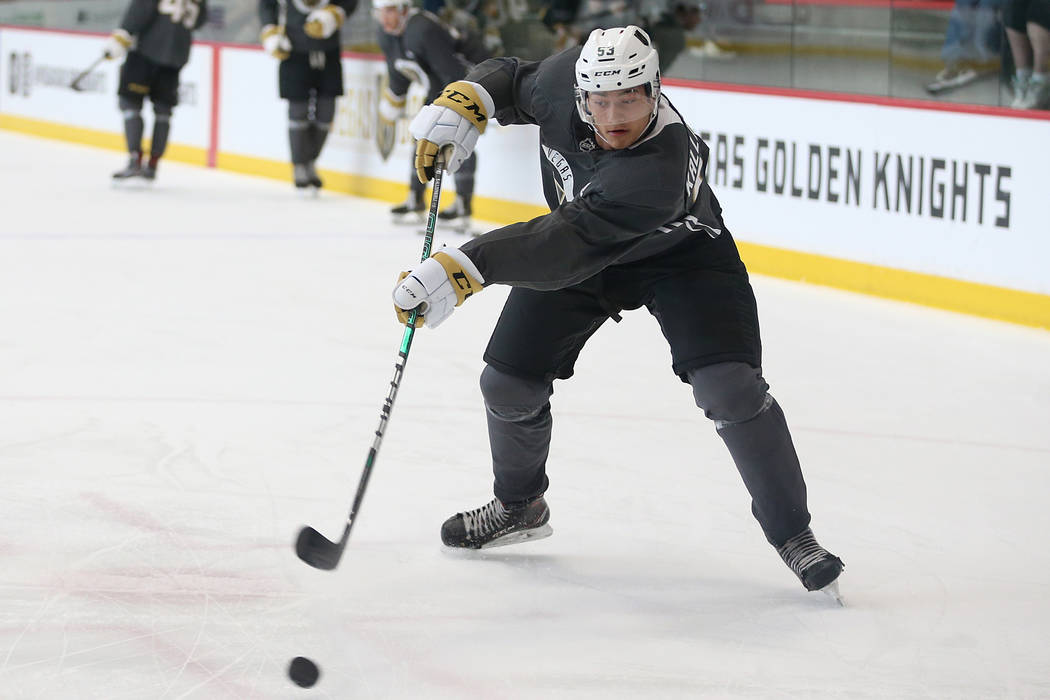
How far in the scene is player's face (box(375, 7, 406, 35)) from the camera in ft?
25.7

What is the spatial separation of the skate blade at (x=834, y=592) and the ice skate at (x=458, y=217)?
4.91m

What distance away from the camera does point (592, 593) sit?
289 centimetres

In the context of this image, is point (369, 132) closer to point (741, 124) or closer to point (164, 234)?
point (164, 234)

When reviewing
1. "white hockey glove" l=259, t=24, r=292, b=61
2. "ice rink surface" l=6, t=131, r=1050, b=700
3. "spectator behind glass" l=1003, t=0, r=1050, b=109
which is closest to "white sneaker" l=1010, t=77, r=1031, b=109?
"spectator behind glass" l=1003, t=0, r=1050, b=109

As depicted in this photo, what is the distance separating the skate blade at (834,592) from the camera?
9.27 feet

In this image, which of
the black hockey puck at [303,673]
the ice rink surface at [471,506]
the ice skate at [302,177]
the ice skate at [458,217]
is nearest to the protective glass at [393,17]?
the ice skate at [458,217]

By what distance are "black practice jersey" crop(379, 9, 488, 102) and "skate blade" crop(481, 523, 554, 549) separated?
447 cm

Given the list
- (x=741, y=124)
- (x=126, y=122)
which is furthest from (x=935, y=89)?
(x=126, y=122)

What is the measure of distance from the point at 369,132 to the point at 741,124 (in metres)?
3.03

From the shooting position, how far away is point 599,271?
2660 millimetres

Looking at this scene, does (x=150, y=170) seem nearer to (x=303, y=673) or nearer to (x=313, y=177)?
(x=313, y=177)

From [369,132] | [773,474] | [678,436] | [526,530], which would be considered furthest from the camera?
[369,132]

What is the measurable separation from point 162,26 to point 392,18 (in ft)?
6.32

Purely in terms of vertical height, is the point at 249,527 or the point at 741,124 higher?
the point at 741,124
